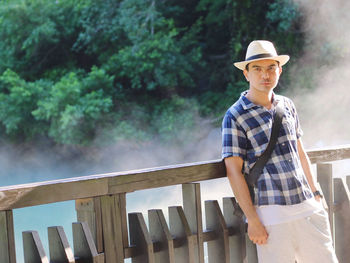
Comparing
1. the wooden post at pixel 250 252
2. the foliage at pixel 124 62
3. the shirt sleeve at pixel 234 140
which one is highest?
the foliage at pixel 124 62

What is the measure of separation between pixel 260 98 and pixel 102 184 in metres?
0.66

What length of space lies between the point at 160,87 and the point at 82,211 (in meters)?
10.8

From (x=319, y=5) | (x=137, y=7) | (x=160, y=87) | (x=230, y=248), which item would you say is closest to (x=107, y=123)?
(x=160, y=87)

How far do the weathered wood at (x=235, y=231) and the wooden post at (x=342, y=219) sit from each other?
63 cm

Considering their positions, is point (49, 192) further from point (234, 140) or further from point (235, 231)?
point (235, 231)

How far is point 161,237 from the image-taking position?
1893mm

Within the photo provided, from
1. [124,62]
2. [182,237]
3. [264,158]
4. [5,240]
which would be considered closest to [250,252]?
[182,237]

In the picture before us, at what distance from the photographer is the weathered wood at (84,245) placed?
1668 mm

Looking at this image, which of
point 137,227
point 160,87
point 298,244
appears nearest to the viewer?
point 137,227

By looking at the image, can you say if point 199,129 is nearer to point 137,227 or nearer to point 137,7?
point 137,7

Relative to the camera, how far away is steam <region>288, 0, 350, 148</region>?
37.1 feet

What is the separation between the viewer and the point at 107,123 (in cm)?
1182

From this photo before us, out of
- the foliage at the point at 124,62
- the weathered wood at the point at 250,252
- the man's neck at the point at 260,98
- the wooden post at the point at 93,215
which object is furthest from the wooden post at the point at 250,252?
the foliage at the point at 124,62

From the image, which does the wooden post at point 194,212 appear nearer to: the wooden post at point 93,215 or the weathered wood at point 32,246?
the wooden post at point 93,215
